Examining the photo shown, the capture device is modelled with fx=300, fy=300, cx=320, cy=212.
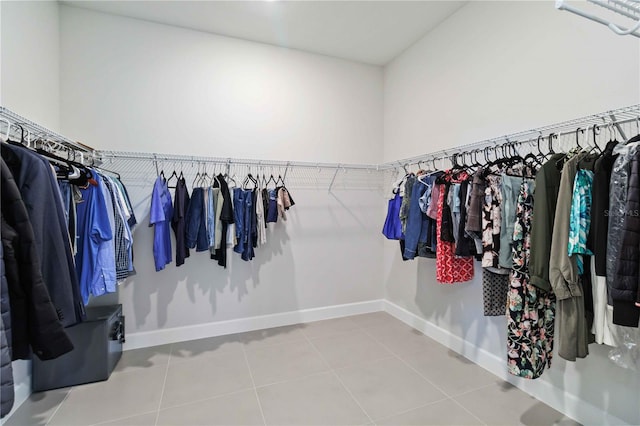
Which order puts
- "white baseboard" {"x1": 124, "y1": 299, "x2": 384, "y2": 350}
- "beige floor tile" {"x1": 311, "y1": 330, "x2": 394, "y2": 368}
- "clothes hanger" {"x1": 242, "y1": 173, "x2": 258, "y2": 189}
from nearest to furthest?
"beige floor tile" {"x1": 311, "y1": 330, "x2": 394, "y2": 368} < "white baseboard" {"x1": 124, "y1": 299, "x2": 384, "y2": 350} < "clothes hanger" {"x1": 242, "y1": 173, "x2": 258, "y2": 189}

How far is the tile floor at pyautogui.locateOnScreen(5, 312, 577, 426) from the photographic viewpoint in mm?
1946

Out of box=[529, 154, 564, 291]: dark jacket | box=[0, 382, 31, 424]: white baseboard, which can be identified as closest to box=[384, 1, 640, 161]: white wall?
box=[529, 154, 564, 291]: dark jacket

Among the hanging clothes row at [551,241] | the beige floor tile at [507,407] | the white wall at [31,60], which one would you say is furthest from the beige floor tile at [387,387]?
the white wall at [31,60]

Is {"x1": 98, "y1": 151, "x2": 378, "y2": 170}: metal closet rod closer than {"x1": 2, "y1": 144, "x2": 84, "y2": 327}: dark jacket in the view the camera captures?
No

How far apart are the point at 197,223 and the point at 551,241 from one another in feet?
8.88

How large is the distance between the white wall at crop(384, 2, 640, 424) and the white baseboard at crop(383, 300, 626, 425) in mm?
22

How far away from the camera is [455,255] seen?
2.33m

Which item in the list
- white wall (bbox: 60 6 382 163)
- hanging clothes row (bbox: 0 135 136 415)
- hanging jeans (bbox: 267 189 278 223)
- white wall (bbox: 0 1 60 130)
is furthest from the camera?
hanging jeans (bbox: 267 189 278 223)

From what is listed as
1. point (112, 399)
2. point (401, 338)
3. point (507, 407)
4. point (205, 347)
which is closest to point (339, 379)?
point (401, 338)

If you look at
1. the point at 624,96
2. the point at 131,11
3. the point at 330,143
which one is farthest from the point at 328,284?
the point at 131,11

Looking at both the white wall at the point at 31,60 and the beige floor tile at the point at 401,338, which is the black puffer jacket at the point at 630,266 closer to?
the beige floor tile at the point at 401,338

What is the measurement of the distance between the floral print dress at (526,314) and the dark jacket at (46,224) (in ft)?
7.74

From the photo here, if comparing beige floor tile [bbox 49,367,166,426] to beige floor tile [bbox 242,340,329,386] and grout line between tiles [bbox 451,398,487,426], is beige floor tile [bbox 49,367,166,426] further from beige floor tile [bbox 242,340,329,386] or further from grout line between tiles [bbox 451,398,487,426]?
grout line between tiles [bbox 451,398,487,426]

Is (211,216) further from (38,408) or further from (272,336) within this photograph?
(38,408)
